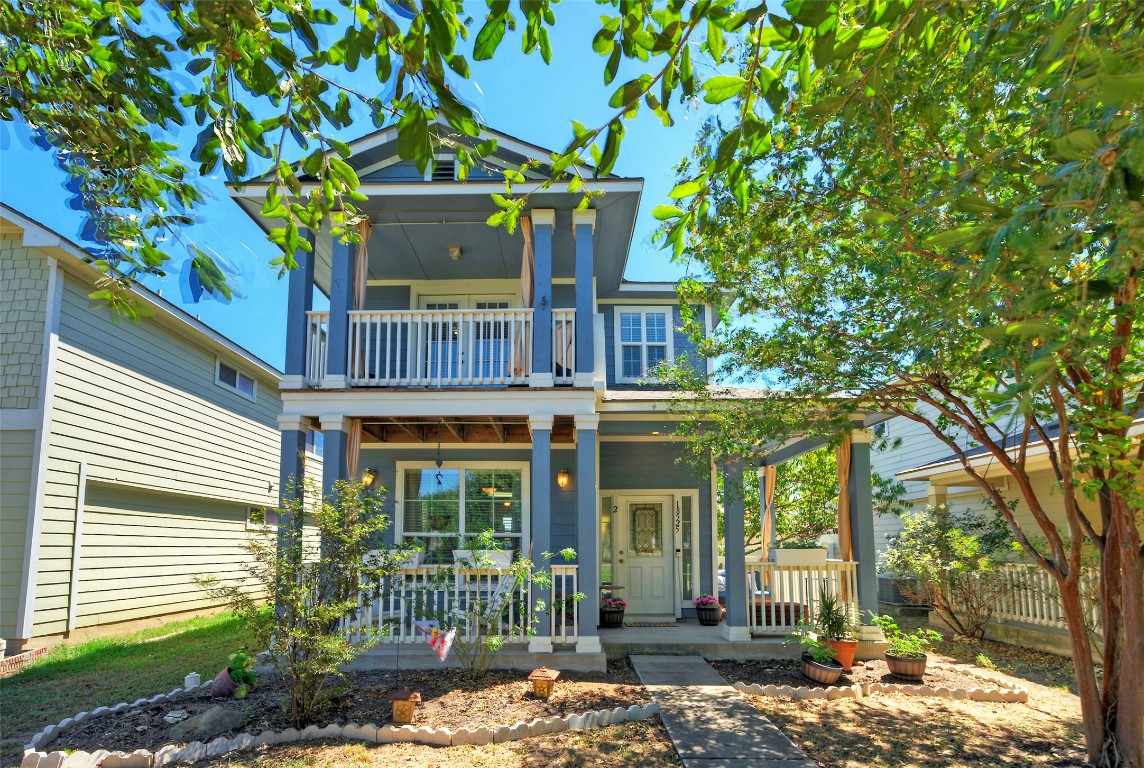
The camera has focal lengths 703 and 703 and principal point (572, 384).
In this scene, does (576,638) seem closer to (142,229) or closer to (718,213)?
(718,213)

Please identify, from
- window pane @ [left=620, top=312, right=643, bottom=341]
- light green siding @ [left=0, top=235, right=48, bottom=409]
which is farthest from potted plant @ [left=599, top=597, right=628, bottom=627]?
light green siding @ [left=0, top=235, right=48, bottom=409]

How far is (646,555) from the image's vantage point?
39.5 feet

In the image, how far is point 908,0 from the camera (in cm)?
246

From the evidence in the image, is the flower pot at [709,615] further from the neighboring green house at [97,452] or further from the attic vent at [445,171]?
the attic vent at [445,171]

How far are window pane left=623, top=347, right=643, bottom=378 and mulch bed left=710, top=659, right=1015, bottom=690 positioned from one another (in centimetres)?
519

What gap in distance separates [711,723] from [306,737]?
3.43 meters

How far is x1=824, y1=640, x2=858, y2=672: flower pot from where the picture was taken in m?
8.18

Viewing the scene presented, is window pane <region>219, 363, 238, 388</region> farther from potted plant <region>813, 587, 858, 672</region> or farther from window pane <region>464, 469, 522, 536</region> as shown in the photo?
potted plant <region>813, 587, 858, 672</region>

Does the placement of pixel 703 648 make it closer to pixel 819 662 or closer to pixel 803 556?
pixel 819 662

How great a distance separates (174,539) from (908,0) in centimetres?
1361

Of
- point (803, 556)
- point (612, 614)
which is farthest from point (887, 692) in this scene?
point (612, 614)

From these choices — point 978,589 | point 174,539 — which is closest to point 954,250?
point 978,589

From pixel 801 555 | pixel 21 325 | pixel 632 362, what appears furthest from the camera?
pixel 632 362

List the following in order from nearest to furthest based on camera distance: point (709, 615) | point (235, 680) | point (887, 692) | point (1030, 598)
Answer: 1. point (235, 680)
2. point (887, 692)
3. point (1030, 598)
4. point (709, 615)
